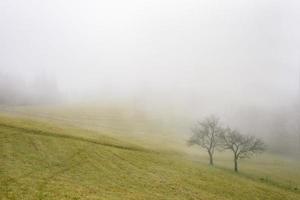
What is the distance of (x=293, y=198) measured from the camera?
1924 inches

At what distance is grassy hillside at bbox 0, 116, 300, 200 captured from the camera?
31156mm

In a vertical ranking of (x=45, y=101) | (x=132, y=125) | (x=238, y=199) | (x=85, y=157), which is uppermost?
(x=45, y=101)

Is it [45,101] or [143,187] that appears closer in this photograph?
[143,187]

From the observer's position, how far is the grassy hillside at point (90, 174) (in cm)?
3116

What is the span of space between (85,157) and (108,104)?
127775mm

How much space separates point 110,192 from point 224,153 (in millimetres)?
75780

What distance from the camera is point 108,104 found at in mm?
174500

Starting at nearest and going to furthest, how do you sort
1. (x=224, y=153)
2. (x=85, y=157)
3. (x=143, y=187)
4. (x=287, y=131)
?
(x=143, y=187), (x=85, y=157), (x=224, y=153), (x=287, y=131)

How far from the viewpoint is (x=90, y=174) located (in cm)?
3922

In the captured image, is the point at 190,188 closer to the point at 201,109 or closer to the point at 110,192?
the point at 110,192

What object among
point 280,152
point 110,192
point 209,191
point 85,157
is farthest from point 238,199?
point 280,152

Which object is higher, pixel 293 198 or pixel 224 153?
pixel 224 153

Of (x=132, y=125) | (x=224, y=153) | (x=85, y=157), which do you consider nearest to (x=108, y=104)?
(x=132, y=125)

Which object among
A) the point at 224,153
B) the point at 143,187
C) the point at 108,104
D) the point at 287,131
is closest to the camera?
the point at 143,187
